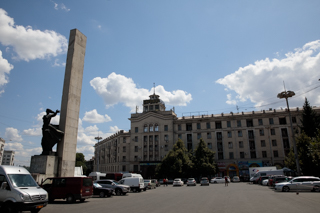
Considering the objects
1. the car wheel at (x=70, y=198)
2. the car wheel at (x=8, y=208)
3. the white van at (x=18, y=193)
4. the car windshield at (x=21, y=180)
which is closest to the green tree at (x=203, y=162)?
the car wheel at (x=70, y=198)

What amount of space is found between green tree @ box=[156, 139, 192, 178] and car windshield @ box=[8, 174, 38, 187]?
139ft

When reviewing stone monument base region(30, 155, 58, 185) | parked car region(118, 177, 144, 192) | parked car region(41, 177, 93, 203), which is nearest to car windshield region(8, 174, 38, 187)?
parked car region(41, 177, 93, 203)

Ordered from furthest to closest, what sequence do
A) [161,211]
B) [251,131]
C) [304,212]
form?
[251,131] → [161,211] → [304,212]

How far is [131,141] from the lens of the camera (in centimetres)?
6706

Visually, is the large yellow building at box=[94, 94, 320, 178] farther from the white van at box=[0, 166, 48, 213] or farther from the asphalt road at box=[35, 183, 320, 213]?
the white van at box=[0, 166, 48, 213]

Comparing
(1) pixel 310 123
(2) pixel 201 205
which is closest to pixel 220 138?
(1) pixel 310 123

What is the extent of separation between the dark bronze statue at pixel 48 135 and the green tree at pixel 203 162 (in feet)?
126

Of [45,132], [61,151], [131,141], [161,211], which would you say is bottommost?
[161,211]

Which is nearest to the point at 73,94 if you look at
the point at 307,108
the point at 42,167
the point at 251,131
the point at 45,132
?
the point at 45,132

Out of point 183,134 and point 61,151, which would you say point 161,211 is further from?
point 183,134

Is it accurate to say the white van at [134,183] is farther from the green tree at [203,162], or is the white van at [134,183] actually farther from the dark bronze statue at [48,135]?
the green tree at [203,162]

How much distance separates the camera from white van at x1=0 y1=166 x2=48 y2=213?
10000 mm

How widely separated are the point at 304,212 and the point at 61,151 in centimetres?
2019

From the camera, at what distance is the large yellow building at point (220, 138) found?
57.4 meters
